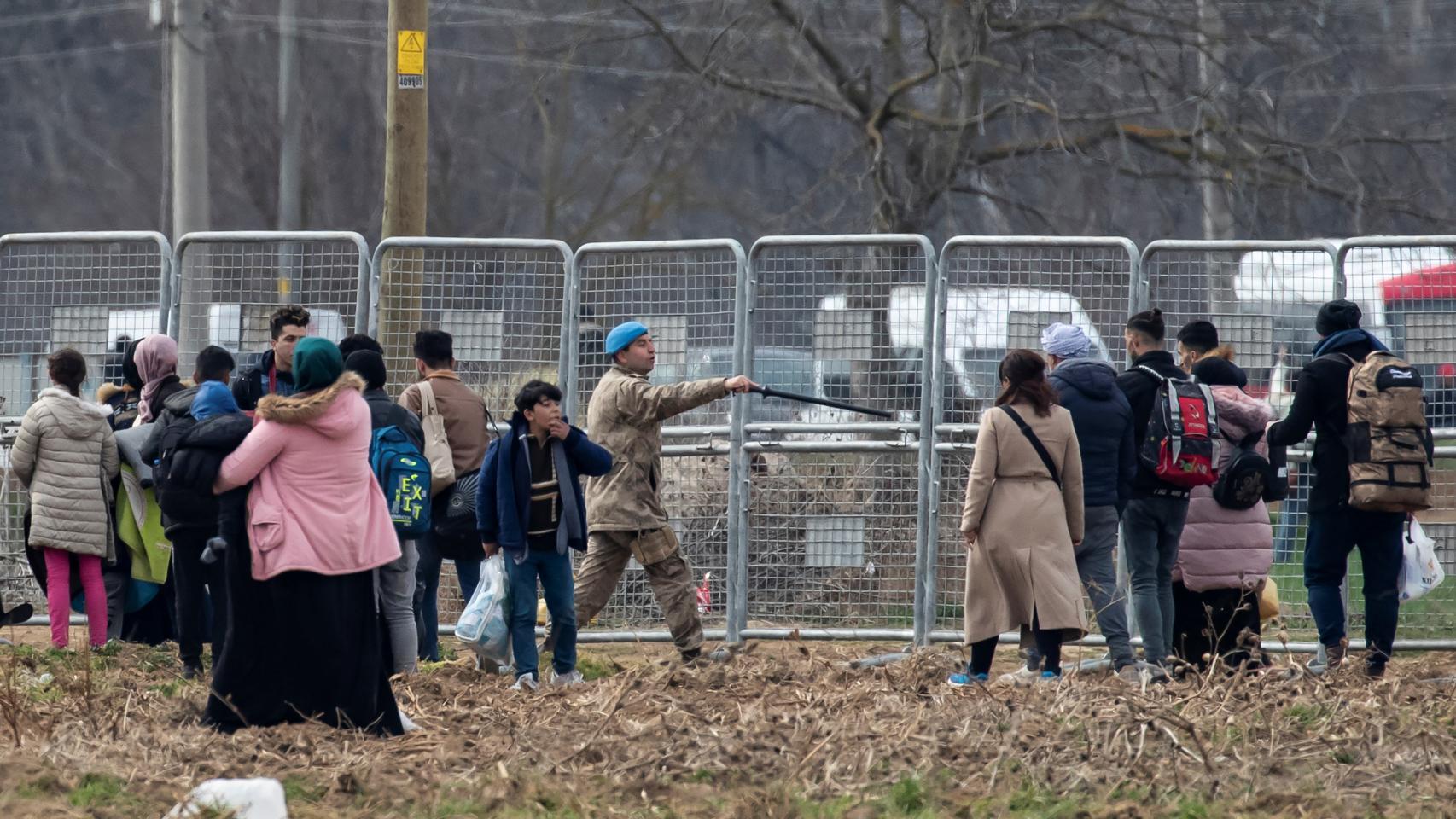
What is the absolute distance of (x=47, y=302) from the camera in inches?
419

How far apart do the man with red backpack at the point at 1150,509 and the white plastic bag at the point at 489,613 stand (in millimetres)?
2925

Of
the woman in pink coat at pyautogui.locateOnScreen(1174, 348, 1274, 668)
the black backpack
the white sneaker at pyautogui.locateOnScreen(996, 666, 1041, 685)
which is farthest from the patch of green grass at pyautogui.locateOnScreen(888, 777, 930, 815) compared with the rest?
the black backpack

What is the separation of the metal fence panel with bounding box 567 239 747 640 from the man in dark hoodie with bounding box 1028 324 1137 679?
6.61 ft

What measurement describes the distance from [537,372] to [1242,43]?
9.00m

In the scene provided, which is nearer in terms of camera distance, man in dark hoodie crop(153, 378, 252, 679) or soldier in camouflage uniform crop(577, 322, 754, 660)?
man in dark hoodie crop(153, 378, 252, 679)

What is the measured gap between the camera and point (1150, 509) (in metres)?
8.59

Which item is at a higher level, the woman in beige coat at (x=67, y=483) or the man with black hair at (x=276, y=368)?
the man with black hair at (x=276, y=368)

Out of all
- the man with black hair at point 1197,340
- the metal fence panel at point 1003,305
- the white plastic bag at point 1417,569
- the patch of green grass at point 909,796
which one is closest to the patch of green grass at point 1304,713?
the white plastic bag at point 1417,569

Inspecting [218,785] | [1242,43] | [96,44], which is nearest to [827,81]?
[1242,43]

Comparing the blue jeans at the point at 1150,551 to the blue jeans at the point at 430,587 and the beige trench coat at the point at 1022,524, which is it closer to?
the beige trench coat at the point at 1022,524

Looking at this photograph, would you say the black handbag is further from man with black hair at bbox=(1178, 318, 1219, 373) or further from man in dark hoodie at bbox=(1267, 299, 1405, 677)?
man in dark hoodie at bbox=(1267, 299, 1405, 677)

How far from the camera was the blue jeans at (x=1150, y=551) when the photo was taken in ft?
28.2

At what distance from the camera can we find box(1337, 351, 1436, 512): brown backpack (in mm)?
8234

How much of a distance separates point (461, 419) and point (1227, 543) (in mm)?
3787
